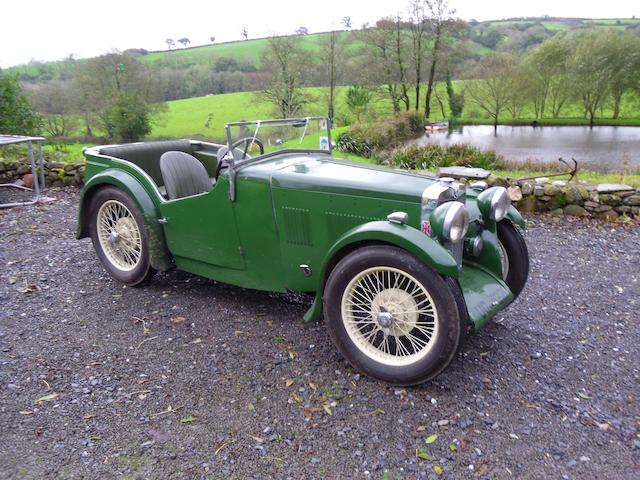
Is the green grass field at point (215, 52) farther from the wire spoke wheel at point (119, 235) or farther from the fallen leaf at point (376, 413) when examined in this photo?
the fallen leaf at point (376, 413)

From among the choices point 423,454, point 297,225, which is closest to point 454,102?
point 297,225

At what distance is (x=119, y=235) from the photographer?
4.75 meters

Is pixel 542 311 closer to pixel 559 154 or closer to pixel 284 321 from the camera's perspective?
pixel 284 321

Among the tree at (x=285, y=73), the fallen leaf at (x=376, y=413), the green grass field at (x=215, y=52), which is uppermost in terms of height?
the green grass field at (x=215, y=52)

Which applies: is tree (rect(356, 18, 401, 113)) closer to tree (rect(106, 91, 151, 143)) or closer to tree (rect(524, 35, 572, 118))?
tree (rect(524, 35, 572, 118))

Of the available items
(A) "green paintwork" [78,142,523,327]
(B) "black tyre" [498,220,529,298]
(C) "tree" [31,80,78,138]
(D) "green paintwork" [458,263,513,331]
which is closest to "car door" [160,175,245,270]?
(A) "green paintwork" [78,142,523,327]

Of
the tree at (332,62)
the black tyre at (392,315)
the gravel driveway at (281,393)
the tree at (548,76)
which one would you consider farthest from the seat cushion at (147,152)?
the tree at (332,62)

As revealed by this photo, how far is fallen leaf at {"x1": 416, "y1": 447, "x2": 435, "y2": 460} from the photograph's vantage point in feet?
8.16

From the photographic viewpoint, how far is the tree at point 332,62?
27406 millimetres

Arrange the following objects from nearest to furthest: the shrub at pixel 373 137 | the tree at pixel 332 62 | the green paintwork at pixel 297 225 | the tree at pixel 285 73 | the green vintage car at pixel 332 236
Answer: the green vintage car at pixel 332 236 → the green paintwork at pixel 297 225 → the shrub at pixel 373 137 → the tree at pixel 285 73 → the tree at pixel 332 62

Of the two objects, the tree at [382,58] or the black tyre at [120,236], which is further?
the tree at [382,58]

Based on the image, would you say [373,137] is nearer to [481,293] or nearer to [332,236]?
[332,236]

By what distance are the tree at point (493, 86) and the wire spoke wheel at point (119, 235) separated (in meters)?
17.4

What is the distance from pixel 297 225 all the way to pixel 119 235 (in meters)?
2.19
